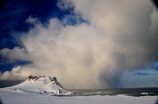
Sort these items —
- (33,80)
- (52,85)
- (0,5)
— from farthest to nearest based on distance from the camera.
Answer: (33,80)
(52,85)
(0,5)

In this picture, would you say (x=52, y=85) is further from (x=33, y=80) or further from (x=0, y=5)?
(x=0, y=5)

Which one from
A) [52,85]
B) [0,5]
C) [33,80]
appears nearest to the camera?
[0,5]

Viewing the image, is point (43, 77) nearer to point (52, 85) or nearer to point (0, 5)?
point (52, 85)

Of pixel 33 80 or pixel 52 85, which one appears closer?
pixel 52 85

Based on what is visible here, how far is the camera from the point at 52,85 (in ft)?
400

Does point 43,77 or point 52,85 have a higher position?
point 43,77

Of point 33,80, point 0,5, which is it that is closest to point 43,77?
point 33,80

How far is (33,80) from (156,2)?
139 m

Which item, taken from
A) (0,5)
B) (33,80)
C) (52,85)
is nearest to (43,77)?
(33,80)

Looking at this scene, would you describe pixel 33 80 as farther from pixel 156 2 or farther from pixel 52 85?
pixel 156 2

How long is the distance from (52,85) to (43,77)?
2274 centimetres

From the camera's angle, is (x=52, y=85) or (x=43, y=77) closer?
(x=52, y=85)

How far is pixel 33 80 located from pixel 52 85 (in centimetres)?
2465

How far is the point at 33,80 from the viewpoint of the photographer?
13188cm
